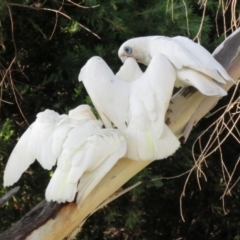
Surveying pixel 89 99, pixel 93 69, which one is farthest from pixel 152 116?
pixel 89 99

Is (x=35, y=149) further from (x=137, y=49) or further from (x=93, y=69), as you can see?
(x=137, y=49)

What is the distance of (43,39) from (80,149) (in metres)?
0.92

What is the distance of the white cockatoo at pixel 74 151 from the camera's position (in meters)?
1.00

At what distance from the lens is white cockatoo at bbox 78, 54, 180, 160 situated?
A: 1.05m

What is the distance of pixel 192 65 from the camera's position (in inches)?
41.9

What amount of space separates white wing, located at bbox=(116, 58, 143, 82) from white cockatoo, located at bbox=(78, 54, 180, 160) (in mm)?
20

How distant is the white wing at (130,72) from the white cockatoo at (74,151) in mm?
99

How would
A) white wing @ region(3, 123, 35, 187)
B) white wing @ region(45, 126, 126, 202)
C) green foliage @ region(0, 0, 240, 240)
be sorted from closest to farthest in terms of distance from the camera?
white wing @ region(45, 126, 126, 202)
white wing @ region(3, 123, 35, 187)
green foliage @ region(0, 0, 240, 240)

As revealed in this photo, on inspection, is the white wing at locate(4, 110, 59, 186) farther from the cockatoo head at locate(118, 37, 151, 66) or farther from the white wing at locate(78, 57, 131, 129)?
the cockatoo head at locate(118, 37, 151, 66)

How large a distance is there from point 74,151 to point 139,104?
141mm

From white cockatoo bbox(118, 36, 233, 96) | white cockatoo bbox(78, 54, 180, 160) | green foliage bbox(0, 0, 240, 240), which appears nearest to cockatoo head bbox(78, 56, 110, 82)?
white cockatoo bbox(78, 54, 180, 160)

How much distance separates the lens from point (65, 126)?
1.06m

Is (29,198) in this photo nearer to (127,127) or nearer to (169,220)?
(169,220)

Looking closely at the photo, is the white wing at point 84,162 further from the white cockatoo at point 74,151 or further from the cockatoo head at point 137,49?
the cockatoo head at point 137,49
